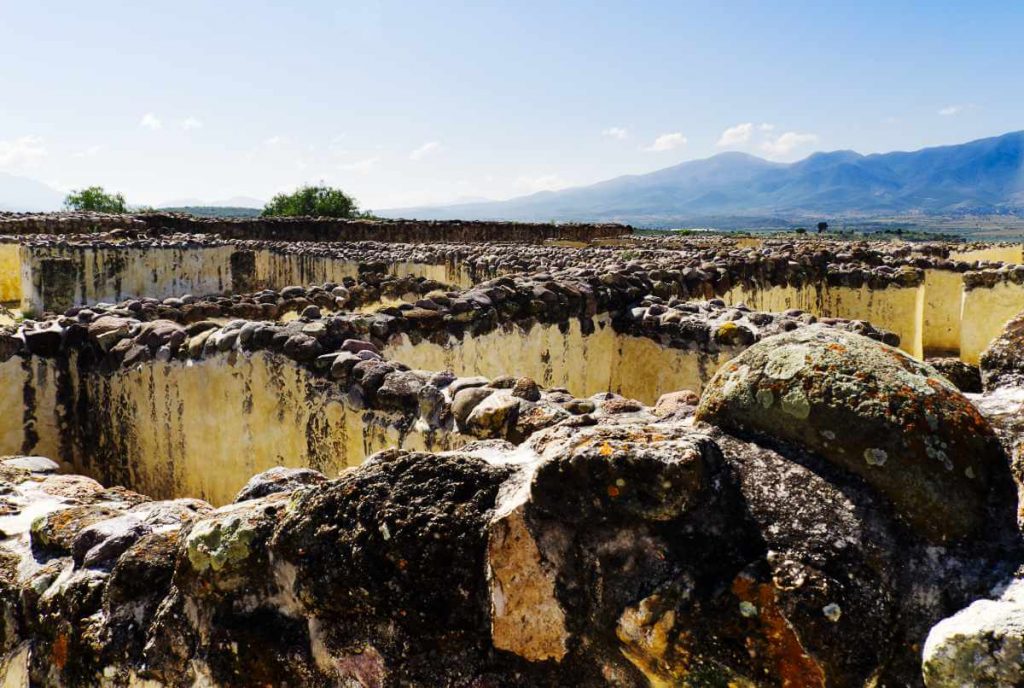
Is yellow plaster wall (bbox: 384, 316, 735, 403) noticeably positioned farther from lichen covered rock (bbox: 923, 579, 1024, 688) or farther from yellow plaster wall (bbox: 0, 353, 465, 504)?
lichen covered rock (bbox: 923, 579, 1024, 688)

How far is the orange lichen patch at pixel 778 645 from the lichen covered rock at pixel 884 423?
419mm

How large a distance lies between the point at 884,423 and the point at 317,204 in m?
59.2

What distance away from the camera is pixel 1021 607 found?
157 cm

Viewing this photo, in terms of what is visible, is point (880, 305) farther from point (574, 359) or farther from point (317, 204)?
point (317, 204)

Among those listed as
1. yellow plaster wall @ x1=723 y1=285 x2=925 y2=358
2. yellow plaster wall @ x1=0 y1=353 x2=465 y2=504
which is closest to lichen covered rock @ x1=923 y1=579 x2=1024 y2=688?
yellow plaster wall @ x1=0 y1=353 x2=465 y2=504

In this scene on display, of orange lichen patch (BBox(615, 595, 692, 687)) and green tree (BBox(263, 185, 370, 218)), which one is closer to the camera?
orange lichen patch (BBox(615, 595, 692, 687))

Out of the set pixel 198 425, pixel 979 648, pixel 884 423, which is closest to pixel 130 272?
pixel 198 425

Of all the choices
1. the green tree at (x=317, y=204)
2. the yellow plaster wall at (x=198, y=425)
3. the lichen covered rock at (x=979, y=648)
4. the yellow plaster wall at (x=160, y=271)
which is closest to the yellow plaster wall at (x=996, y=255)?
the yellow plaster wall at (x=160, y=271)

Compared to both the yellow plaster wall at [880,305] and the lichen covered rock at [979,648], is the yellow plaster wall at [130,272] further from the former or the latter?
the lichen covered rock at [979,648]

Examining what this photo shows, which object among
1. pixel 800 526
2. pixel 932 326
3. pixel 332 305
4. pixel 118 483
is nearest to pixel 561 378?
pixel 332 305

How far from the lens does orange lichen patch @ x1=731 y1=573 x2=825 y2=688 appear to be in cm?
173

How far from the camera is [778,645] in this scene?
5.73ft

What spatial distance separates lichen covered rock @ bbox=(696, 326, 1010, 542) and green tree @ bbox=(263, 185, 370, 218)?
187 ft

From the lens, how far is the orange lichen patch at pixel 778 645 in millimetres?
1731
